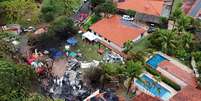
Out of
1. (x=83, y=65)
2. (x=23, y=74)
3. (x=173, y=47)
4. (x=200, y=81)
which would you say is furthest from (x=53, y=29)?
(x=200, y=81)

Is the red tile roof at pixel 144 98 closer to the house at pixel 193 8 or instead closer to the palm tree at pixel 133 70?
the palm tree at pixel 133 70

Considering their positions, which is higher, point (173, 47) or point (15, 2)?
point (15, 2)

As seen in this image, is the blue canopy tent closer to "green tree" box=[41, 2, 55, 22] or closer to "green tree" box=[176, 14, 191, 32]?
"green tree" box=[41, 2, 55, 22]

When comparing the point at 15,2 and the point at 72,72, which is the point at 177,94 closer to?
the point at 72,72

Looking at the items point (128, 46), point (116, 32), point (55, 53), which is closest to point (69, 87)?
point (55, 53)

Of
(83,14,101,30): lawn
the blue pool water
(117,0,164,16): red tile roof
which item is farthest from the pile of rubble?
(117,0,164,16): red tile roof
